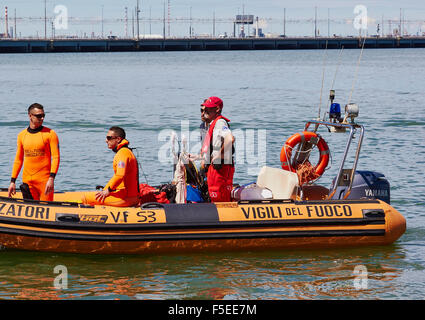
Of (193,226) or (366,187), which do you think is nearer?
(193,226)

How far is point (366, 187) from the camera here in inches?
352

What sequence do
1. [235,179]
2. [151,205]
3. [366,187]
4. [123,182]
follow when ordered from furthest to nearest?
[235,179] < [366,187] < [151,205] < [123,182]

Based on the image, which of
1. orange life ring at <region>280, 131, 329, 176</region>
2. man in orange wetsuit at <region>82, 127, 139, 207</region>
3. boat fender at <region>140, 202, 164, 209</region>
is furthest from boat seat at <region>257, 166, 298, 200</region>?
man in orange wetsuit at <region>82, 127, 139, 207</region>

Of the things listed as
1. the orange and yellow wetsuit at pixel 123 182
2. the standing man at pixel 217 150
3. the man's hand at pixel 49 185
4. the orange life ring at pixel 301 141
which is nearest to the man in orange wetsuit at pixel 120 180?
the orange and yellow wetsuit at pixel 123 182

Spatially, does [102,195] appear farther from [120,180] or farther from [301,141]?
[301,141]

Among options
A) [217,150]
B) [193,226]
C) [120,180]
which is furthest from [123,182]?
[217,150]

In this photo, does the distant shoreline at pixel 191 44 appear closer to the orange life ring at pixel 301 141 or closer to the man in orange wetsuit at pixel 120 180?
the orange life ring at pixel 301 141

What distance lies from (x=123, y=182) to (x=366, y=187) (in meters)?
2.94

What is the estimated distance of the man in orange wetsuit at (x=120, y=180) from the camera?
7926 mm

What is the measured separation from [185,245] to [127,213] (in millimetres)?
747
